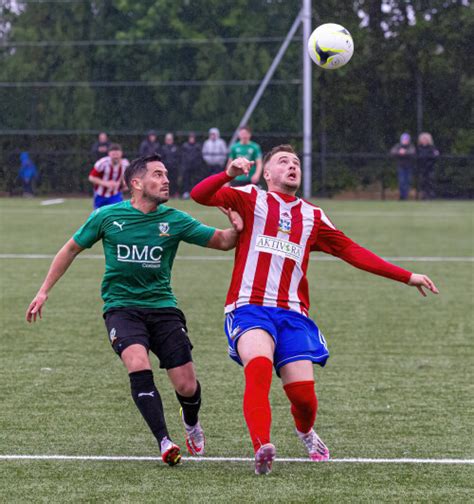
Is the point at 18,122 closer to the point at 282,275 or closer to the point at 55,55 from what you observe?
the point at 55,55

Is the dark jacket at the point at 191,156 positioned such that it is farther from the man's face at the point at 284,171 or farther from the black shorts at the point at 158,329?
the black shorts at the point at 158,329

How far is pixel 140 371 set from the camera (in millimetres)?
5410

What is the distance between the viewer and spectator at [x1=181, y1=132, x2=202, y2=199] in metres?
30.5

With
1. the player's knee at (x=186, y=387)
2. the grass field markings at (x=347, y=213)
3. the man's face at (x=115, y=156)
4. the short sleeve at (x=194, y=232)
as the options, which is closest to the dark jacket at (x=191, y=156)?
the grass field markings at (x=347, y=213)

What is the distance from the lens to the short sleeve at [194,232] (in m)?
5.78

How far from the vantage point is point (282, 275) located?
5633mm

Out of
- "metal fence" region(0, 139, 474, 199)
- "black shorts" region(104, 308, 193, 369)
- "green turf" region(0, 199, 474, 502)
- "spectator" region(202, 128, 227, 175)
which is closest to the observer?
"green turf" region(0, 199, 474, 502)

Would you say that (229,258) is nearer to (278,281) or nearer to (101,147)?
(278,281)

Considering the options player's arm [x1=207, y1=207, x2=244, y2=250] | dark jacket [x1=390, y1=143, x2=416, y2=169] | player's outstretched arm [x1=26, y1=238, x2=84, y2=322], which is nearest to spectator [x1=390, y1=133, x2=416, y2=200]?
dark jacket [x1=390, y1=143, x2=416, y2=169]

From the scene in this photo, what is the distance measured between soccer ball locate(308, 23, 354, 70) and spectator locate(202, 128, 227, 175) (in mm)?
21761

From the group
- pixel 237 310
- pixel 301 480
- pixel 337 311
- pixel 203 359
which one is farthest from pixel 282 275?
pixel 337 311

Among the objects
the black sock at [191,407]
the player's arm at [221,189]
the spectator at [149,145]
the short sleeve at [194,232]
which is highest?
the player's arm at [221,189]

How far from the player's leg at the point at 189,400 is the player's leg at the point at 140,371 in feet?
0.63

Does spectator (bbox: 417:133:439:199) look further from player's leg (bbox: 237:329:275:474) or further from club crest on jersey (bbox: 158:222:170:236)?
player's leg (bbox: 237:329:275:474)
